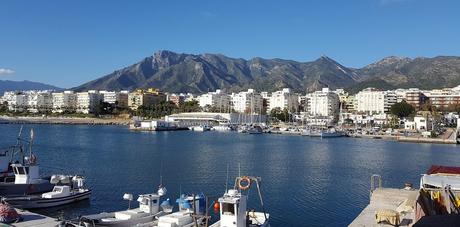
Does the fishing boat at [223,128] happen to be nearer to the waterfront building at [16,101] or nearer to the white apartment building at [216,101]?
the white apartment building at [216,101]

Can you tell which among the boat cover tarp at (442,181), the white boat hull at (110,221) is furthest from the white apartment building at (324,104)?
the white boat hull at (110,221)

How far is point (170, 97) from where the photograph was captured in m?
185

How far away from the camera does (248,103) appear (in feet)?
522

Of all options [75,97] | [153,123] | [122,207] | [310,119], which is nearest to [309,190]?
[122,207]

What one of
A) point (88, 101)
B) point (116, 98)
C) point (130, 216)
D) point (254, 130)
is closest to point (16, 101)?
point (88, 101)

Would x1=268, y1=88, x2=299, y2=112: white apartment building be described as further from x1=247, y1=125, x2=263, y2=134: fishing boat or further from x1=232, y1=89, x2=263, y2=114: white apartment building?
x1=247, y1=125, x2=263, y2=134: fishing boat

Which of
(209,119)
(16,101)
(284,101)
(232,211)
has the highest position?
(284,101)

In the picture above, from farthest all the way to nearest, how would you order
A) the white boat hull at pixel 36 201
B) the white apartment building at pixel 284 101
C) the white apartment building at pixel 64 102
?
the white apartment building at pixel 64 102
the white apartment building at pixel 284 101
the white boat hull at pixel 36 201

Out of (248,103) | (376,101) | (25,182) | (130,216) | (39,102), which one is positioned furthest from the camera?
(39,102)

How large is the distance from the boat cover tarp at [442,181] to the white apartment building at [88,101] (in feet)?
475

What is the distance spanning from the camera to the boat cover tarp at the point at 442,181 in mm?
16016

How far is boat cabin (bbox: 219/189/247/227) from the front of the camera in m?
14.1

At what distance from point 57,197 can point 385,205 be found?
47.7ft

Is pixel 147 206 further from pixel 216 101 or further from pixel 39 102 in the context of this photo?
pixel 39 102
